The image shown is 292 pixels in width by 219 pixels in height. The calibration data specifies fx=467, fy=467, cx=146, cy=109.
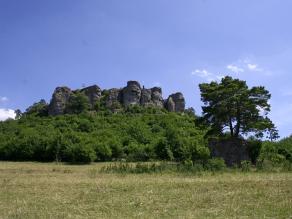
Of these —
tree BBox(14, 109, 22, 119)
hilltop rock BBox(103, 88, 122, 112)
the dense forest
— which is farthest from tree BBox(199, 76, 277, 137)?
tree BBox(14, 109, 22, 119)

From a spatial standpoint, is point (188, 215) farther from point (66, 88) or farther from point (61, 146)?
point (66, 88)

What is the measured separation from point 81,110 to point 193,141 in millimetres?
45325

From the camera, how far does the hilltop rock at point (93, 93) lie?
357 ft

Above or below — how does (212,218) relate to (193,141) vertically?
below

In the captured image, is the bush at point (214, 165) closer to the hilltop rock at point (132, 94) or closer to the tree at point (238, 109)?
the tree at point (238, 109)

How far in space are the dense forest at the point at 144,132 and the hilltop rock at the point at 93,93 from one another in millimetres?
2913

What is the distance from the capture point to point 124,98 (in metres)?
109

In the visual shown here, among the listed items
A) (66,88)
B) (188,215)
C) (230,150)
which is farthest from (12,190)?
(66,88)

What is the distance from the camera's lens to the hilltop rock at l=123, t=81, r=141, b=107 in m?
108

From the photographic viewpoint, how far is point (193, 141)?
62.9m

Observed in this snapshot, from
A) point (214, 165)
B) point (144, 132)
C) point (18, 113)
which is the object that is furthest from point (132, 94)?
point (214, 165)

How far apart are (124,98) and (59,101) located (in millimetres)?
14896

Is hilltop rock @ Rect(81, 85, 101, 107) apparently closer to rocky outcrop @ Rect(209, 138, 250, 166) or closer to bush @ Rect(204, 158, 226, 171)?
rocky outcrop @ Rect(209, 138, 250, 166)

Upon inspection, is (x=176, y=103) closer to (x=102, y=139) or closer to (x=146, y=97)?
(x=146, y=97)
